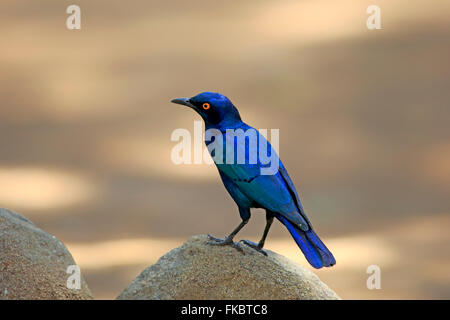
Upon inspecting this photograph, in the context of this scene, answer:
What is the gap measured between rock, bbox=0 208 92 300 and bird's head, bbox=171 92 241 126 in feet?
6.13

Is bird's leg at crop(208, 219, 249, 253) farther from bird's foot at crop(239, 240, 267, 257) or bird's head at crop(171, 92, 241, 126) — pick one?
bird's head at crop(171, 92, 241, 126)

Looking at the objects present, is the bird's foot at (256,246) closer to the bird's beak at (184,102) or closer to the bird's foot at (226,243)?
the bird's foot at (226,243)

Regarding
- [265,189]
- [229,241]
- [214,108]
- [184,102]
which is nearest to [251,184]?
[265,189]

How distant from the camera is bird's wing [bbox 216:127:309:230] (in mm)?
5629

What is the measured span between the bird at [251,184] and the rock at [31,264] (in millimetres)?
1389

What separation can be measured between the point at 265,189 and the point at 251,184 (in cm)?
12

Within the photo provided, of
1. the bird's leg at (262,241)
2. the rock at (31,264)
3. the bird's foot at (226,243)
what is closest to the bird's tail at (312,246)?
the bird's leg at (262,241)

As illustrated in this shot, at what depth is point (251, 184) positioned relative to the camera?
5.66 metres

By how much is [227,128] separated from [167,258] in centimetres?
126
